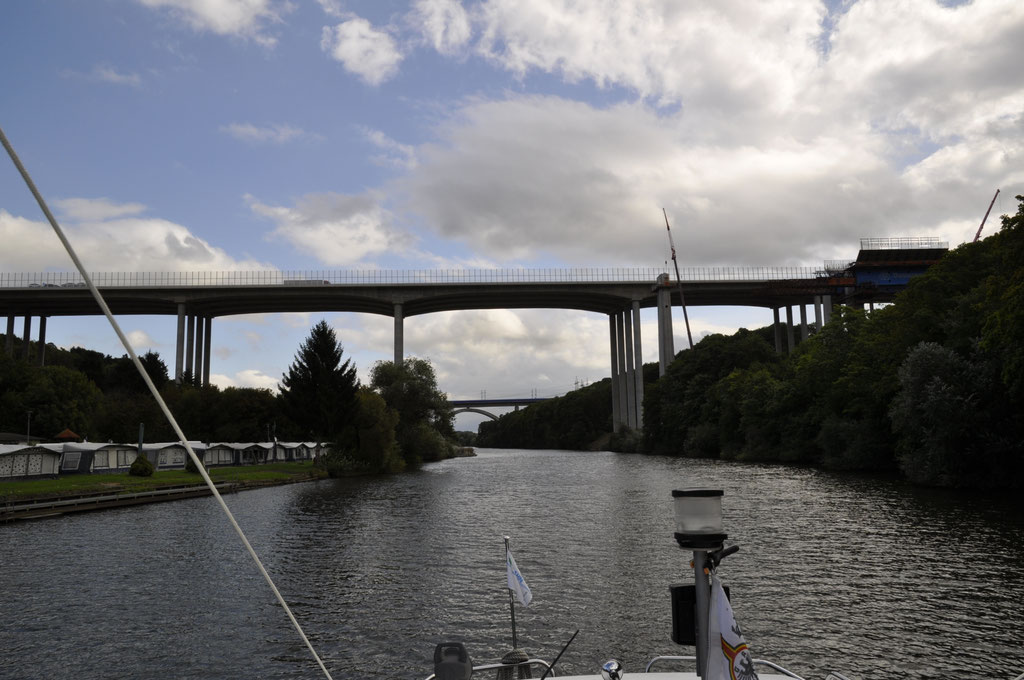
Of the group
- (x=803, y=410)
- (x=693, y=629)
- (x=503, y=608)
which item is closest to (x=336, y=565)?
(x=503, y=608)

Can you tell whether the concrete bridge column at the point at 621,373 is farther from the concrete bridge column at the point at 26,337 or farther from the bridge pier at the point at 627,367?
the concrete bridge column at the point at 26,337

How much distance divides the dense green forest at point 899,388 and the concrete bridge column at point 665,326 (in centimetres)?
942

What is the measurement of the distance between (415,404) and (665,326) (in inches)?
1698

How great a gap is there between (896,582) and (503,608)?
1031cm

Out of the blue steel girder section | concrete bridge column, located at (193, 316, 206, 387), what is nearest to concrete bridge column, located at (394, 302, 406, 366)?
the blue steel girder section

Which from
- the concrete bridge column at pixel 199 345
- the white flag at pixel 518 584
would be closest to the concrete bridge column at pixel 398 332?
the concrete bridge column at pixel 199 345

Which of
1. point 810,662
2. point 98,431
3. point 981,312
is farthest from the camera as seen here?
point 98,431

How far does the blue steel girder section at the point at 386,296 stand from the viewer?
325 feet

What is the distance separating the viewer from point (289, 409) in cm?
6712

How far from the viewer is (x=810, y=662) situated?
12445 mm

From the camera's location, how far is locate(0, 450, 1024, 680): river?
13.2m

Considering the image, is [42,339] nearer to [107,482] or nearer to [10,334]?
[10,334]

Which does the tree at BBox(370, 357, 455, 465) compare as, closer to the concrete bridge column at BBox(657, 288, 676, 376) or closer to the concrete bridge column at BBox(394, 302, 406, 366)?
the concrete bridge column at BBox(394, 302, 406, 366)

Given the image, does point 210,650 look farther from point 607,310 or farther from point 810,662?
point 607,310
